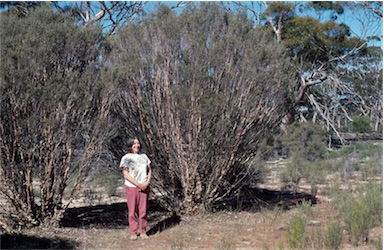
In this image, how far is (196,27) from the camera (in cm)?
829

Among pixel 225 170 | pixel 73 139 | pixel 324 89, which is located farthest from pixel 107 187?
pixel 324 89

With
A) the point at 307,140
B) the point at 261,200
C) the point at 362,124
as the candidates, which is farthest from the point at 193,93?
the point at 362,124

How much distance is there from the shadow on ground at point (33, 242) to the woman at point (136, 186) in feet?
2.65

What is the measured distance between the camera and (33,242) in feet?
20.9

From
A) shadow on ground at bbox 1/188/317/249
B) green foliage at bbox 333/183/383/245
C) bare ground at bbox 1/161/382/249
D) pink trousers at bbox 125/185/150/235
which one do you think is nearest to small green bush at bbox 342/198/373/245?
green foliage at bbox 333/183/383/245

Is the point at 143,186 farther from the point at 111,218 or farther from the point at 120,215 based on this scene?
the point at 120,215

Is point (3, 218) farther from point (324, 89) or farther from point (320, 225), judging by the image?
point (324, 89)

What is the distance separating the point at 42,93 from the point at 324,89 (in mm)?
15622

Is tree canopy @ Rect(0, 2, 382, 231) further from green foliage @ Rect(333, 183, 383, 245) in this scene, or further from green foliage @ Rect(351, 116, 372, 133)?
green foliage @ Rect(351, 116, 372, 133)

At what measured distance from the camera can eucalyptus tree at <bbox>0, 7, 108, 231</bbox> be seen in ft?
21.6

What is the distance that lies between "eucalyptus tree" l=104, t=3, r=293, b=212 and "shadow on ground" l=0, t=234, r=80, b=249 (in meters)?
2.28

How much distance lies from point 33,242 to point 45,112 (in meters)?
1.65

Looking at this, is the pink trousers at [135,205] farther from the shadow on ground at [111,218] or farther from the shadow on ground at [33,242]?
the shadow on ground at [33,242]

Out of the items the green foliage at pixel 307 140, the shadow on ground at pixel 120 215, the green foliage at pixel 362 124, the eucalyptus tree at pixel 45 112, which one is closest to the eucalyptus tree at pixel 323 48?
the green foliage at pixel 307 140
